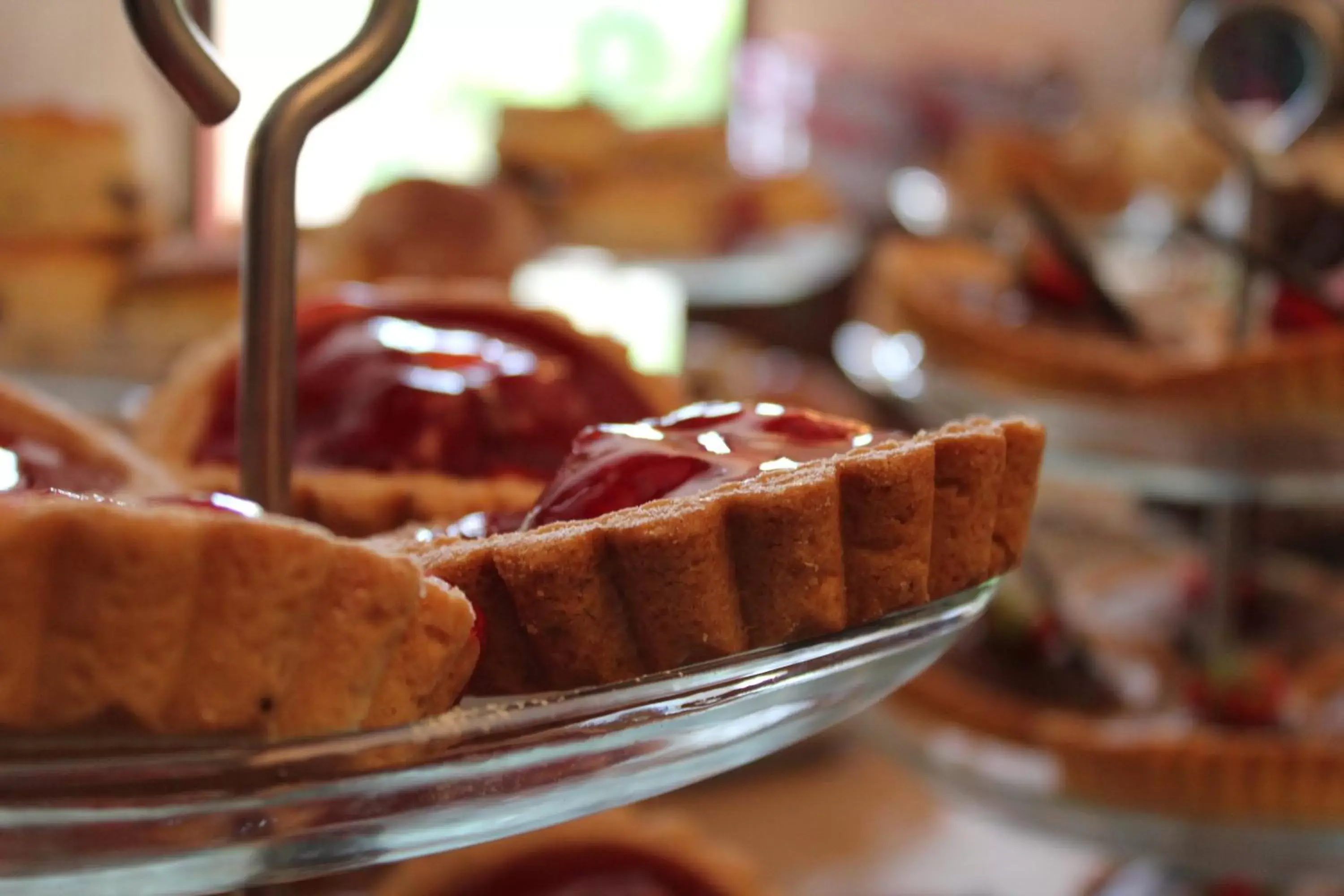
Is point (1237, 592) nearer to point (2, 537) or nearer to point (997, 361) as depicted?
point (997, 361)

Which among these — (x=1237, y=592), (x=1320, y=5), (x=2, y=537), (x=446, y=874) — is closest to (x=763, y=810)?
(x=1237, y=592)

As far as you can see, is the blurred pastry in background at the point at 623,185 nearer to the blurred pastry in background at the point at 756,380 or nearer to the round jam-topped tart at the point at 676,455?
the blurred pastry in background at the point at 756,380

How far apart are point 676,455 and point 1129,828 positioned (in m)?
0.71

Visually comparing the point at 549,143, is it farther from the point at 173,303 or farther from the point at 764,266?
the point at 173,303

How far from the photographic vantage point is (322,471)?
561 millimetres

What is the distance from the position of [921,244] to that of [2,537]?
1488 mm

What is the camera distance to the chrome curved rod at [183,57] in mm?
337

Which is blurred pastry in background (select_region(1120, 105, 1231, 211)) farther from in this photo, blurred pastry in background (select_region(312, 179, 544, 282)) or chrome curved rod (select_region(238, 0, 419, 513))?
chrome curved rod (select_region(238, 0, 419, 513))

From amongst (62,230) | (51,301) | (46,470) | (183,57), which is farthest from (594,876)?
(62,230)

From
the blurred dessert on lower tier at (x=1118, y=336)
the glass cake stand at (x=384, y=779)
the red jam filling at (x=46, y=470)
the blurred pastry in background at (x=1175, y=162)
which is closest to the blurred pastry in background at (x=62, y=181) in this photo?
the blurred dessert on lower tier at (x=1118, y=336)

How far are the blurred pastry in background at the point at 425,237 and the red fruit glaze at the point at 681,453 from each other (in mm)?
1018

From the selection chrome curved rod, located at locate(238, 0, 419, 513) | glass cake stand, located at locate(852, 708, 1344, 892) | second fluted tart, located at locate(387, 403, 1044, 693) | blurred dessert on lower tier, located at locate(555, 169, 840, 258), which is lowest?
glass cake stand, located at locate(852, 708, 1344, 892)

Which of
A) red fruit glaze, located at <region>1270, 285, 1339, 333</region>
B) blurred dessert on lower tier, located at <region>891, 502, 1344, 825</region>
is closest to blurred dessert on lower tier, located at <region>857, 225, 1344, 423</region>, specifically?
red fruit glaze, located at <region>1270, 285, 1339, 333</region>

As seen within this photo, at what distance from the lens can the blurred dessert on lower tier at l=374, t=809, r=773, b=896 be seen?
71 cm
